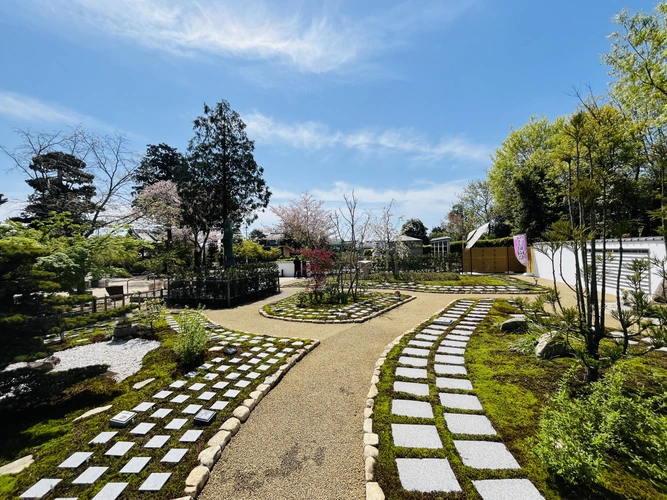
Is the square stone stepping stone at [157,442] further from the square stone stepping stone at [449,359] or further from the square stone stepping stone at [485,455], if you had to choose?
the square stone stepping stone at [449,359]

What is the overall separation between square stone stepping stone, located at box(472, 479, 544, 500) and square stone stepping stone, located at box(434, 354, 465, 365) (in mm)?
2107

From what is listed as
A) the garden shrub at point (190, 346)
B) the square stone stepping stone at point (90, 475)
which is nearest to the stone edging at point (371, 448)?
the square stone stepping stone at point (90, 475)

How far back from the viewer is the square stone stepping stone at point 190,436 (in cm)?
238

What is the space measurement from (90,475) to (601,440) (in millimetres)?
3421

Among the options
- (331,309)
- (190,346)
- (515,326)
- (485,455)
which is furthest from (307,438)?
(331,309)

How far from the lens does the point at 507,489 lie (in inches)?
71.4

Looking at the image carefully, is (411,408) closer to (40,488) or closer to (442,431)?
(442,431)

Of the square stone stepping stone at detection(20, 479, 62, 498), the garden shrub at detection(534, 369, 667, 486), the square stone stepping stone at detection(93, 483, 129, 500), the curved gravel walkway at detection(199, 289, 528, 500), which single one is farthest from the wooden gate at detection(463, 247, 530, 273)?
the square stone stepping stone at detection(20, 479, 62, 498)

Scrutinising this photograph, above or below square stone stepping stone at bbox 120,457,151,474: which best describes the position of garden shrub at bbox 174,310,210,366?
above

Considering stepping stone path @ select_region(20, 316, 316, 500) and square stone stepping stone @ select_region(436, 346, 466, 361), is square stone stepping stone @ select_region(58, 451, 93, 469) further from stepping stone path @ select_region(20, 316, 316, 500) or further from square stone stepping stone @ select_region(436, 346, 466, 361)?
square stone stepping stone @ select_region(436, 346, 466, 361)

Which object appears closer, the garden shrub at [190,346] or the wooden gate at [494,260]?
the garden shrub at [190,346]

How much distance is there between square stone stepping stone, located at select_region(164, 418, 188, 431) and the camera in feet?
8.40

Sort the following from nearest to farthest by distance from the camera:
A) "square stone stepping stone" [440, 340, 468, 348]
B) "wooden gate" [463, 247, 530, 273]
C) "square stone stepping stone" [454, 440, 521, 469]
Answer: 1. "square stone stepping stone" [454, 440, 521, 469]
2. "square stone stepping stone" [440, 340, 468, 348]
3. "wooden gate" [463, 247, 530, 273]

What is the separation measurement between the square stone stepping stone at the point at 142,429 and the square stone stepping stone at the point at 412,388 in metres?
2.48
